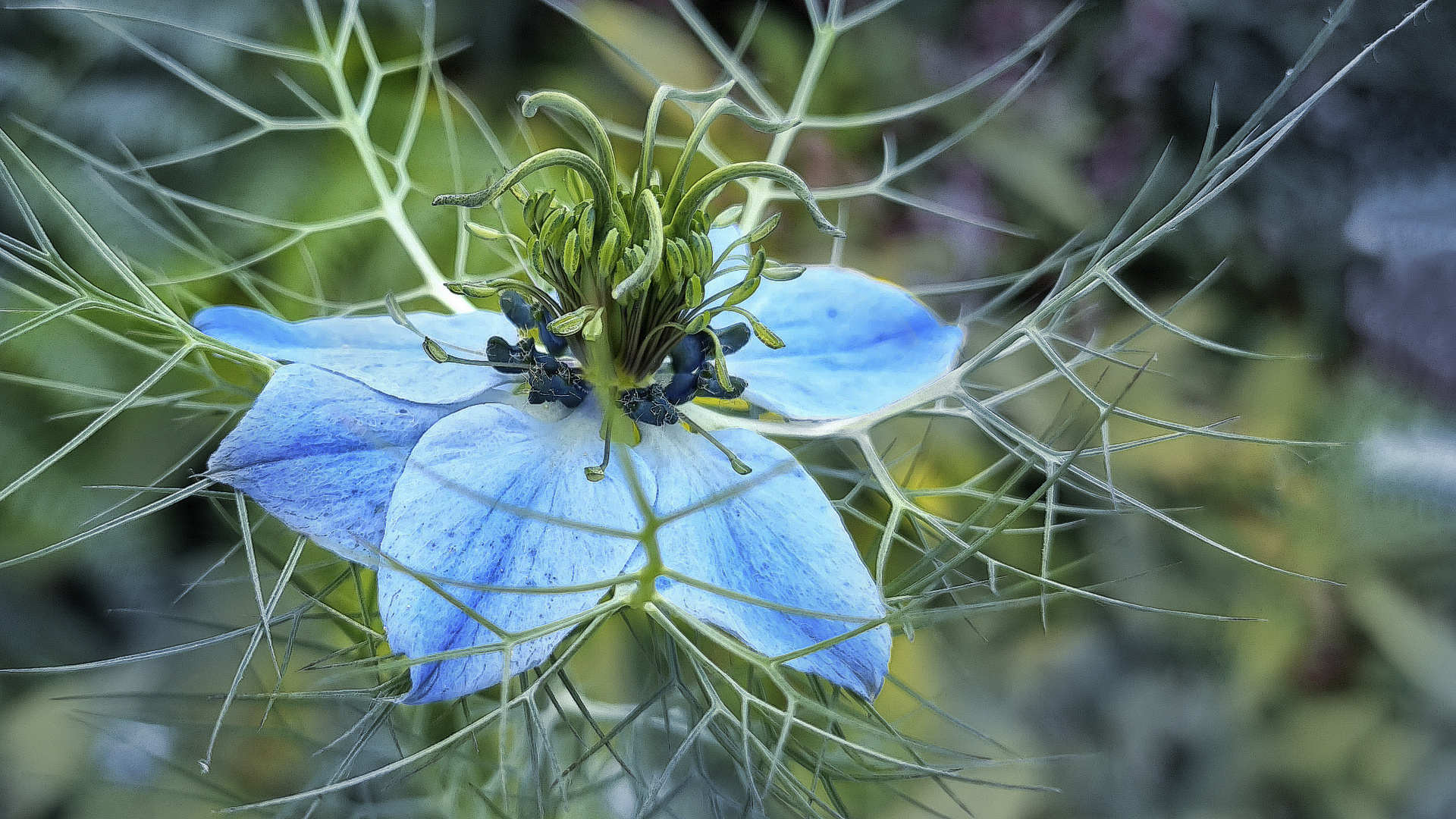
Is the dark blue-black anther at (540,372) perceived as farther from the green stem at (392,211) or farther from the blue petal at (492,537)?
the green stem at (392,211)

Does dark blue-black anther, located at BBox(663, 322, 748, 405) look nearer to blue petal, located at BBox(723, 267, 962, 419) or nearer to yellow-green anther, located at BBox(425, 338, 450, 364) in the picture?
blue petal, located at BBox(723, 267, 962, 419)

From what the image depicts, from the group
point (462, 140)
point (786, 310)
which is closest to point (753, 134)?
point (462, 140)

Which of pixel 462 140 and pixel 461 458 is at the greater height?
pixel 461 458

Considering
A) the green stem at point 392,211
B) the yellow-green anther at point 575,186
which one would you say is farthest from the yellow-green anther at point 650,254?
the green stem at point 392,211

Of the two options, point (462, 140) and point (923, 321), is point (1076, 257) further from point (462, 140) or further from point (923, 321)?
point (462, 140)

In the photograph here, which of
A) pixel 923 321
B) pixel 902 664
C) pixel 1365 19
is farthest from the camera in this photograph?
pixel 1365 19
